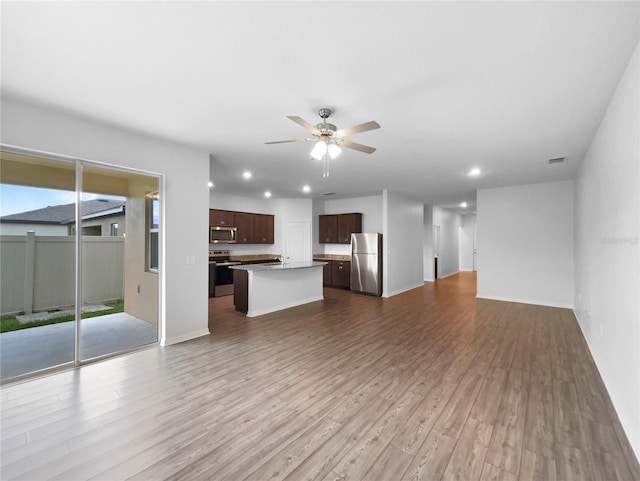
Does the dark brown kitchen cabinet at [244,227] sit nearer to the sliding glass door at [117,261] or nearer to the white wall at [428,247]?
the sliding glass door at [117,261]

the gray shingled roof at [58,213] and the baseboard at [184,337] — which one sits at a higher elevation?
the gray shingled roof at [58,213]

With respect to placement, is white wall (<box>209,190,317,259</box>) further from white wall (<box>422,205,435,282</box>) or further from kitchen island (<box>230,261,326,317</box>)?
white wall (<box>422,205,435,282</box>)

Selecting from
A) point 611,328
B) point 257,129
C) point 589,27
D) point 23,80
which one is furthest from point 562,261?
point 23,80

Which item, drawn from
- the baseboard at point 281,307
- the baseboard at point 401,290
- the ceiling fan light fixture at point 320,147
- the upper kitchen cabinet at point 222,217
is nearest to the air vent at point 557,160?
the ceiling fan light fixture at point 320,147

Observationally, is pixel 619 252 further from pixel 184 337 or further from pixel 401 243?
pixel 401 243

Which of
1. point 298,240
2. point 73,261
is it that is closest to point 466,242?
point 298,240

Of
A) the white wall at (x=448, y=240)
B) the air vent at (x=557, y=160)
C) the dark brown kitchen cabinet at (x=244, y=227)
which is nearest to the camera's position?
the air vent at (x=557, y=160)

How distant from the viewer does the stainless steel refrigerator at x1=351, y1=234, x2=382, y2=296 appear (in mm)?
7320

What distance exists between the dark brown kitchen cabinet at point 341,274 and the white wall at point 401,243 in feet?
4.19

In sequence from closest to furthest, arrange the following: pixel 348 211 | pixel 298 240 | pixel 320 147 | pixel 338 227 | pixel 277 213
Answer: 1. pixel 320 147
2. pixel 338 227
3. pixel 348 211
4. pixel 298 240
5. pixel 277 213

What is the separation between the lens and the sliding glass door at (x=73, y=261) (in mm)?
2848

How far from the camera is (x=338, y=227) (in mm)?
8695

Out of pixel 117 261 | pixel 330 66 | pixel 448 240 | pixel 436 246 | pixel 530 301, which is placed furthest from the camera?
pixel 448 240

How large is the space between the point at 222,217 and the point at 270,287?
3.09m
